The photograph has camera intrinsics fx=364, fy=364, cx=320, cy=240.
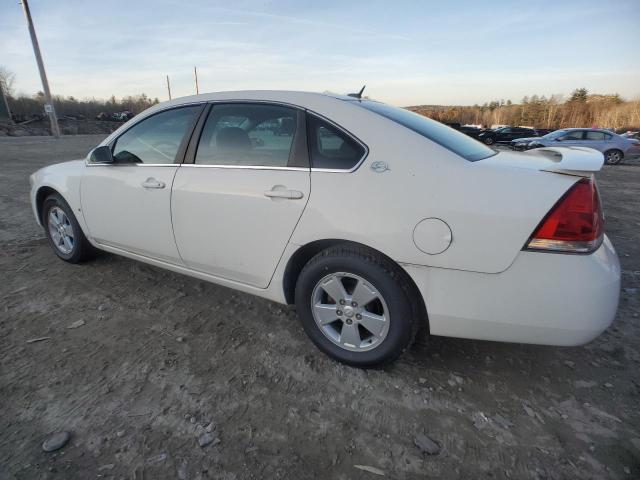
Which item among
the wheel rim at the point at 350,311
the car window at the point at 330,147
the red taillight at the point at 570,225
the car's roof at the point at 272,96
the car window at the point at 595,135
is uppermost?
the car's roof at the point at 272,96

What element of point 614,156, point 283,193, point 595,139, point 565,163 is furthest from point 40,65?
point 614,156

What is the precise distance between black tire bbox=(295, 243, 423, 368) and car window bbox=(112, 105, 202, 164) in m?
1.40

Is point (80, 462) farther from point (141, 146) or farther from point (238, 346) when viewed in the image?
point (141, 146)

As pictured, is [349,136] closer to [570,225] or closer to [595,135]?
[570,225]

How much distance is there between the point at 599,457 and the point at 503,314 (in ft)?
2.35

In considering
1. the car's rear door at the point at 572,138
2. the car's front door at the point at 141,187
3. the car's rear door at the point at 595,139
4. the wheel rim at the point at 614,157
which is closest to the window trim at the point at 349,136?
the car's front door at the point at 141,187

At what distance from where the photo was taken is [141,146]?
2.92 m

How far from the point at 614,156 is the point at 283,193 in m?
17.3

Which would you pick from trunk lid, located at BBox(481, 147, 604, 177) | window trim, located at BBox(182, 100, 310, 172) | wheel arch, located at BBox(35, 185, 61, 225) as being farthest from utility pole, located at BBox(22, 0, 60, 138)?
trunk lid, located at BBox(481, 147, 604, 177)

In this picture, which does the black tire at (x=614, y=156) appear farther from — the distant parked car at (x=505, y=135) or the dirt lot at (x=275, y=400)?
the dirt lot at (x=275, y=400)

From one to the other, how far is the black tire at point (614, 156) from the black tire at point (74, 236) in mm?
17599

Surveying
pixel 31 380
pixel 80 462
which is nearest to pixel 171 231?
pixel 31 380

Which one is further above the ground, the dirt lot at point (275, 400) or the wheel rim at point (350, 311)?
the wheel rim at point (350, 311)

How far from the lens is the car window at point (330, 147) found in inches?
78.1
